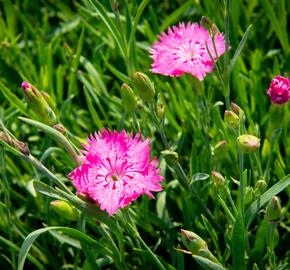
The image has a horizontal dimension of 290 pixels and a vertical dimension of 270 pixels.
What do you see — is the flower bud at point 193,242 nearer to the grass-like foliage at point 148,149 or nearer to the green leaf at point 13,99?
Result: the grass-like foliage at point 148,149

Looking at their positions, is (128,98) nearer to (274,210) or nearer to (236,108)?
(236,108)

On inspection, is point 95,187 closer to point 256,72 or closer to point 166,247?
point 166,247

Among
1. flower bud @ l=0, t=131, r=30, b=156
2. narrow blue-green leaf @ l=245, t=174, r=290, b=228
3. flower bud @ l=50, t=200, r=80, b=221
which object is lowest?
narrow blue-green leaf @ l=245, t=174, r=290, b=228

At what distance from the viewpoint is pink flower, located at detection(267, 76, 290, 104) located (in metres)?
0.91

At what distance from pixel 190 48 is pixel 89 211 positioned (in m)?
0.44

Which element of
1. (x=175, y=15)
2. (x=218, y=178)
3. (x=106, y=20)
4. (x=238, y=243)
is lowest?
(x=238, y=243)

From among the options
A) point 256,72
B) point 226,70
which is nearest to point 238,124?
point 226,70

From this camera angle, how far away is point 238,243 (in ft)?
3.00

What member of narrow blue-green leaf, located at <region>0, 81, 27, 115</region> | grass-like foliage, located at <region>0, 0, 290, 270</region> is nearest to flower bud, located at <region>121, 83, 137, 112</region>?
grass-like foliage, located at <region>0, 0, 290, 270</region>

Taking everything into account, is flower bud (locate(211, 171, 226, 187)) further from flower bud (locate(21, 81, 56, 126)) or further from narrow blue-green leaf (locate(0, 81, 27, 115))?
narrow blue-green leaf (locate(0, 81, 27, 115))

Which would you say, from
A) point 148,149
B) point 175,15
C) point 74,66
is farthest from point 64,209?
point 175,15

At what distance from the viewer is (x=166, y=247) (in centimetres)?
120

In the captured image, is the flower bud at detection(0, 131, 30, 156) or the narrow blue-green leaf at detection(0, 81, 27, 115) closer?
the flower bud at detection(0, 131, 30, 156)

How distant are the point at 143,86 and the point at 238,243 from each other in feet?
0.97
